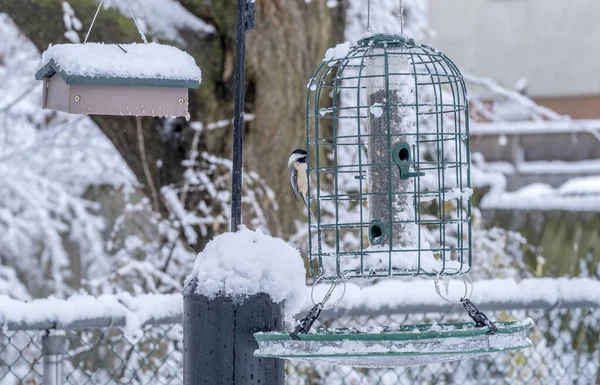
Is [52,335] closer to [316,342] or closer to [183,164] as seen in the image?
[316,342]

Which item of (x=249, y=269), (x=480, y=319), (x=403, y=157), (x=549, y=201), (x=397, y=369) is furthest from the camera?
(x=549, y=201)

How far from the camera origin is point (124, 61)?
2664mm

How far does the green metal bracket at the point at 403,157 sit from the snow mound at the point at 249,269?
1.84 feet

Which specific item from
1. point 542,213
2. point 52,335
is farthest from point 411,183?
point 542,213

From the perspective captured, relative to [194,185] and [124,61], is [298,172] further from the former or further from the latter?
[194,185]

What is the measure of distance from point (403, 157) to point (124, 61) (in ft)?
2.95

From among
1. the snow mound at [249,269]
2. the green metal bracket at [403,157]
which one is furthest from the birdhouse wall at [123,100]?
the green metal bracket at [403,157]

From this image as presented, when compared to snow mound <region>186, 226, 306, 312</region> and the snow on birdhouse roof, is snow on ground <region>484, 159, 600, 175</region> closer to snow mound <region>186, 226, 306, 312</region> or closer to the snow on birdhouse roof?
the snow on birdhouse roof

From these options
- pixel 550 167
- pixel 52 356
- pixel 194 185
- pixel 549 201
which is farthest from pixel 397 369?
pixel 550 167

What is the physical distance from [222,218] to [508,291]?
6.84ft

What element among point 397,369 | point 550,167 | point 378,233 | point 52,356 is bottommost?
point 397,369

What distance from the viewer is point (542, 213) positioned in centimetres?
694

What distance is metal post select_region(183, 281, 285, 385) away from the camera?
7.68 ft

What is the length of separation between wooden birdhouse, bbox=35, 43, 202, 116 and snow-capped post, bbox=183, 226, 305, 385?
50cm
